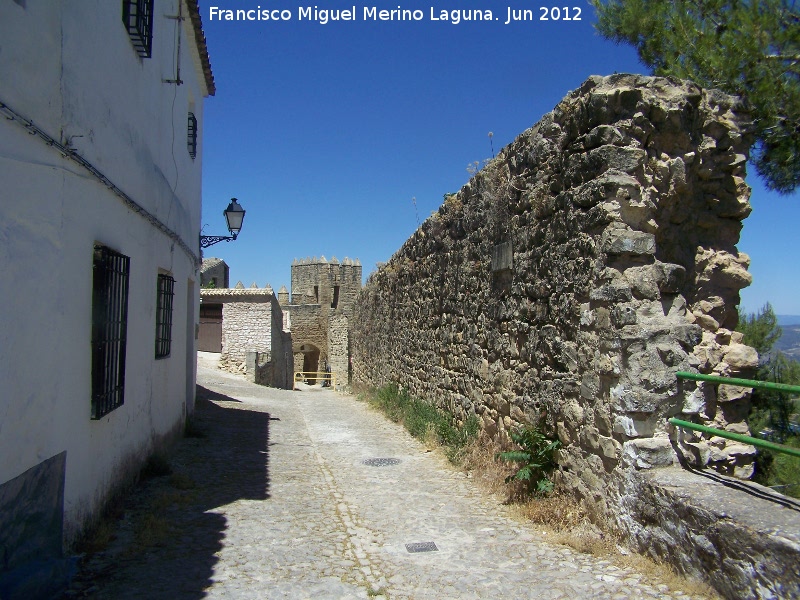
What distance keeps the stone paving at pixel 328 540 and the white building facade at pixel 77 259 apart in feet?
1.61

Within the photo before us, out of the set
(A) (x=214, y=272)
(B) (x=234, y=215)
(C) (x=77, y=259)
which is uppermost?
(A) (x=214, y=272)

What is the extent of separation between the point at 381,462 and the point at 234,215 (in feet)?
18.9

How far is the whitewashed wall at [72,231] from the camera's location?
3.34 metres

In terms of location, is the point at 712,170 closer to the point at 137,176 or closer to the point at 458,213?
the point at 458,213

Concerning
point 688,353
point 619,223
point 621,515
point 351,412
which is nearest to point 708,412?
point 688,353

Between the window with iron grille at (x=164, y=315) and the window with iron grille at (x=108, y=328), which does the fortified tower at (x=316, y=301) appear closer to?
the window with iron grille at (x=164, y=315)

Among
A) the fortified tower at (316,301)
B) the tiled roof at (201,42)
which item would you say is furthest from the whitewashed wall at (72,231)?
the fortified tower at (316,301)

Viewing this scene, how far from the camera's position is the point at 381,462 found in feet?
25.6

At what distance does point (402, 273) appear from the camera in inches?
457

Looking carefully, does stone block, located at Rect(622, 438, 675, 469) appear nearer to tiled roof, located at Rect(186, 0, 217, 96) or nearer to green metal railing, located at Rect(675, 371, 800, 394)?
green metal railing, located at Rect(675, 371, 800, 394)

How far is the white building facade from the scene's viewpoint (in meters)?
3.34

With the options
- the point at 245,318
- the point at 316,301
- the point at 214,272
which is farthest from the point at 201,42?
the point at 316,301

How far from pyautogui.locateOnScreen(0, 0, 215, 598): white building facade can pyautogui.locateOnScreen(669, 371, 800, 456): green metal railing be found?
382 centimetres

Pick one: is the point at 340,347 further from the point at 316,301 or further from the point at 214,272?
the point at 316,301
